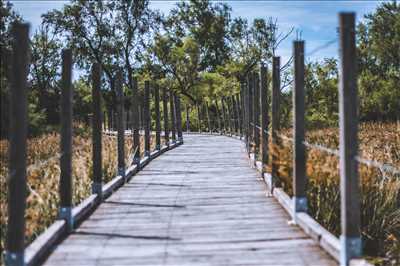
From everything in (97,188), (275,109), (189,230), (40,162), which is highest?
(275,109)

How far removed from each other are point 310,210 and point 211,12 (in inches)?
1685

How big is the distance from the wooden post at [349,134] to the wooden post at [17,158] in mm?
2167

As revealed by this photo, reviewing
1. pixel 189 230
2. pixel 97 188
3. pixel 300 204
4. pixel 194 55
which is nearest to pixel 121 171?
pixel 97 188

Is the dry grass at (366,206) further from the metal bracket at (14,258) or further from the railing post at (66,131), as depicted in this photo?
the metal bracket at (14,258)

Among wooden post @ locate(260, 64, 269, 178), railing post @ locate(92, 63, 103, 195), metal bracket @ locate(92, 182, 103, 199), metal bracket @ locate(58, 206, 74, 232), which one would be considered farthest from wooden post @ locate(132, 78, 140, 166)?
metal bracket @ locate(58, 206, 74, 232)

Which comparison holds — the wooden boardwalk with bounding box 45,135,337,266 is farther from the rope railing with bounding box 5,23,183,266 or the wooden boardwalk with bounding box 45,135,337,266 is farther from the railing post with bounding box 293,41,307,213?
the railing post with bounding box 293,41,307,213

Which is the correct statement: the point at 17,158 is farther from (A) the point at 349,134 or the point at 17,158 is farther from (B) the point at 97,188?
(B) the point at 97,188

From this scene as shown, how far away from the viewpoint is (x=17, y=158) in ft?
14.7

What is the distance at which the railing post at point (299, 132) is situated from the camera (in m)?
6.45

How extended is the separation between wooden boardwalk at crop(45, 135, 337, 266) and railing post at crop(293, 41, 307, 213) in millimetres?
330

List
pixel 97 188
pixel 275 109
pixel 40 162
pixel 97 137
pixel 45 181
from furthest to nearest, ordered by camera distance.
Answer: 1. pixel 275 109
2. pixel 97 137
3. pixel 97 188
4. pixel 45 181
5. pixel 40 162

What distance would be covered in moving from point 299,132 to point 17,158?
3.04 m

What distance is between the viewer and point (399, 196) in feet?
27.7

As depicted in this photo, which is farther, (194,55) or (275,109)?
(194,55)
